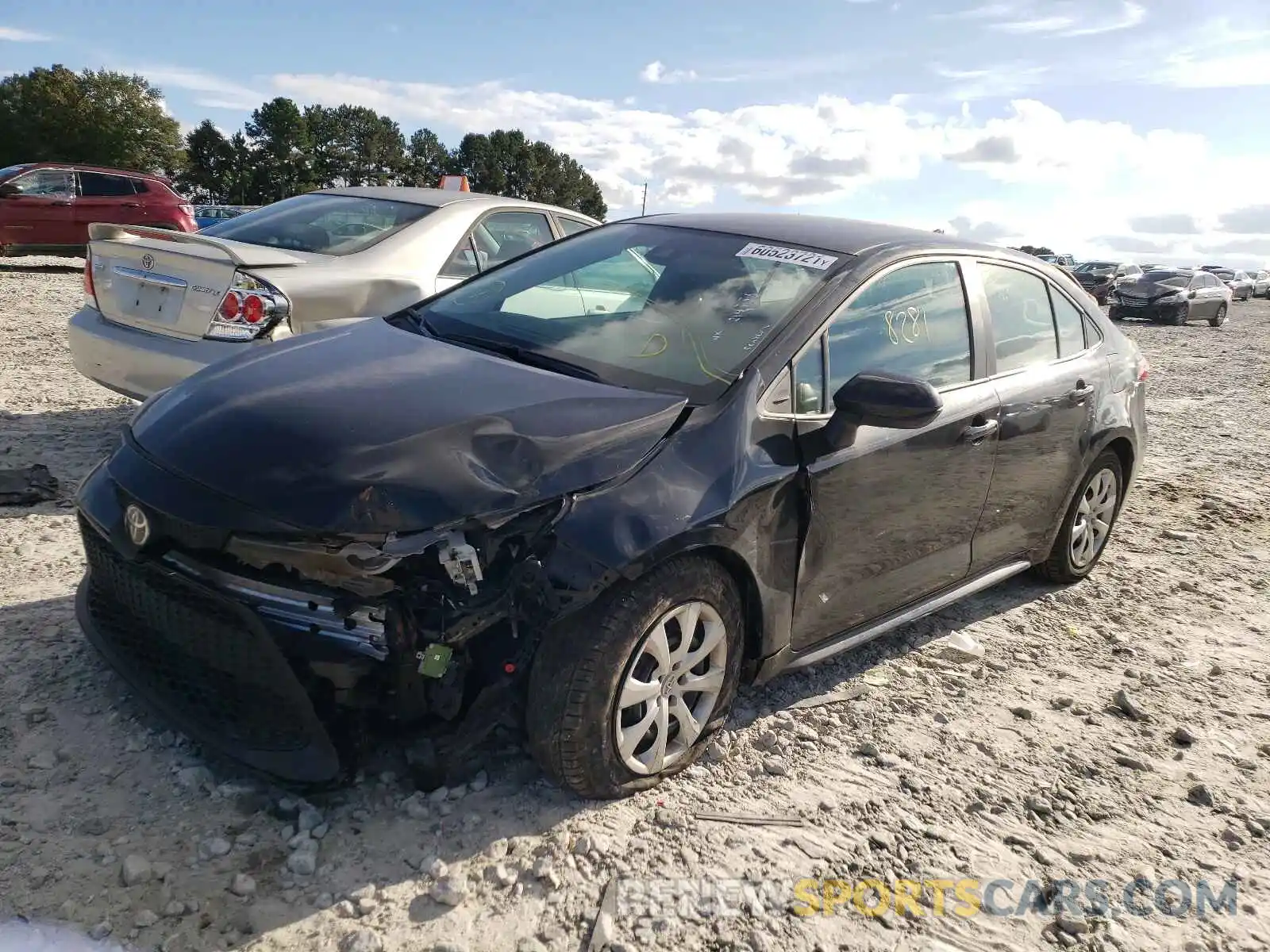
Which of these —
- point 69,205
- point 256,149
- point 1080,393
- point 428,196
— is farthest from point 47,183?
point 256,149

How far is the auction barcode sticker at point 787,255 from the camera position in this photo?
342cm

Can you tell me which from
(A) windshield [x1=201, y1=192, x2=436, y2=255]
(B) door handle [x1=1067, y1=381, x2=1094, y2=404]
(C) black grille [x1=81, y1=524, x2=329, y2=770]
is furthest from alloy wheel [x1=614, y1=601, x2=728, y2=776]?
(A) windshield [x1=201, y1=192, x2=436, y2=255]

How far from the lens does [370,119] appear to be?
9700cm

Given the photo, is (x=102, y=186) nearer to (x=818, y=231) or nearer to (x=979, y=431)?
(x=818, y=231)

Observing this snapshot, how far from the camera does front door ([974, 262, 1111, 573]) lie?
12.8 ft

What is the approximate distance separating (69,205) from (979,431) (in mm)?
16306

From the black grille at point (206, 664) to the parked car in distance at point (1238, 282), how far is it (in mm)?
51108

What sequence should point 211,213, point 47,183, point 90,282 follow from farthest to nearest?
point 211,213, point 47,183, point 90,282

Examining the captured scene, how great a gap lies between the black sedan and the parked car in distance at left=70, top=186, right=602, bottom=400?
139 cm

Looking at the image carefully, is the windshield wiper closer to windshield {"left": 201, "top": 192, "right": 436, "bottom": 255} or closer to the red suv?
windshield {"left": 201, "top": 192, "right": 436, "bottom": 255}

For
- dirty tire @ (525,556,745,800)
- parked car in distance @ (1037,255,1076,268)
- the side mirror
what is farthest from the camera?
parked car in distance @ (1037,255,1076,268)

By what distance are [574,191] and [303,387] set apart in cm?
12732

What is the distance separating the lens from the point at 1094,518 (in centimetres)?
481

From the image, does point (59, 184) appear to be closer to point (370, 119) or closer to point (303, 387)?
point (303, 387)
